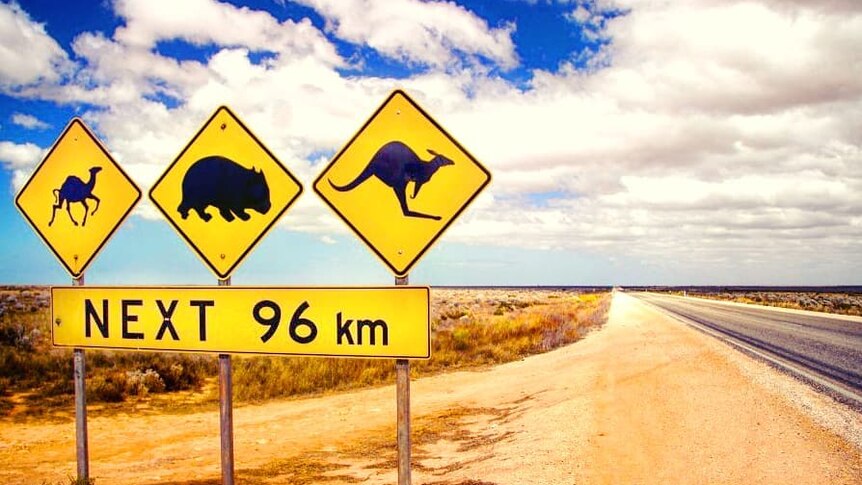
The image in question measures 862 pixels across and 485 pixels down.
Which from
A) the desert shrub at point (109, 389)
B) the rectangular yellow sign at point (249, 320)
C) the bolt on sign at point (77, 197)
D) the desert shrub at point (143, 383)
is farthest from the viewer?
the desert shrub at point (143, 383)

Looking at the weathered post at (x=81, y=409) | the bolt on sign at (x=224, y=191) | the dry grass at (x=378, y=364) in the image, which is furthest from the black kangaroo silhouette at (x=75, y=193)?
the dry grass at (x=378, y=364)

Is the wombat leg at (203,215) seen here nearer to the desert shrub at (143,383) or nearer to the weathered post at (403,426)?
the weathered post at (403,426)

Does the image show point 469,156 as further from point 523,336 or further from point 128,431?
point 523,336

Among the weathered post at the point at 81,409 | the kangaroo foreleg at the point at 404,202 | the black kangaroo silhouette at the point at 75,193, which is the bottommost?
the weathered post at the point at 81,409

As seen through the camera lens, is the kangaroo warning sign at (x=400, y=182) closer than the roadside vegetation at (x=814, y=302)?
Yes

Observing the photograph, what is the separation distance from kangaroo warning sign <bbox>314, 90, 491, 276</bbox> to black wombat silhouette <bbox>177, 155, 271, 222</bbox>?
2.26ft

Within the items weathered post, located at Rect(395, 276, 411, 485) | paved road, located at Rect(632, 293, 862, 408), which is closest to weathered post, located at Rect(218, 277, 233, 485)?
weathered post, located at Rect(395, 276, 411, 485)

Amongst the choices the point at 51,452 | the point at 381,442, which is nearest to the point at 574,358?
the point at 381,442

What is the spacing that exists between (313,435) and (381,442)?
1309mm

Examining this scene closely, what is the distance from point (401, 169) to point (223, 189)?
154 cm

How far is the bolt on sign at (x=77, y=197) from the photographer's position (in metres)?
5.27

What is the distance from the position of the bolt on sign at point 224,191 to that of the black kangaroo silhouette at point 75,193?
3.44 feet

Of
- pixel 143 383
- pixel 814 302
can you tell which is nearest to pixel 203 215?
pixel 143 383

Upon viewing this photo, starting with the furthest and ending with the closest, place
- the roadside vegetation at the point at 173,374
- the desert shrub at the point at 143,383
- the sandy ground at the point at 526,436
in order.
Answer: the desert shrub at the point at 143,383
the roadside vegetation at the point at 173,374
the sandy ground at the point at 526,436
